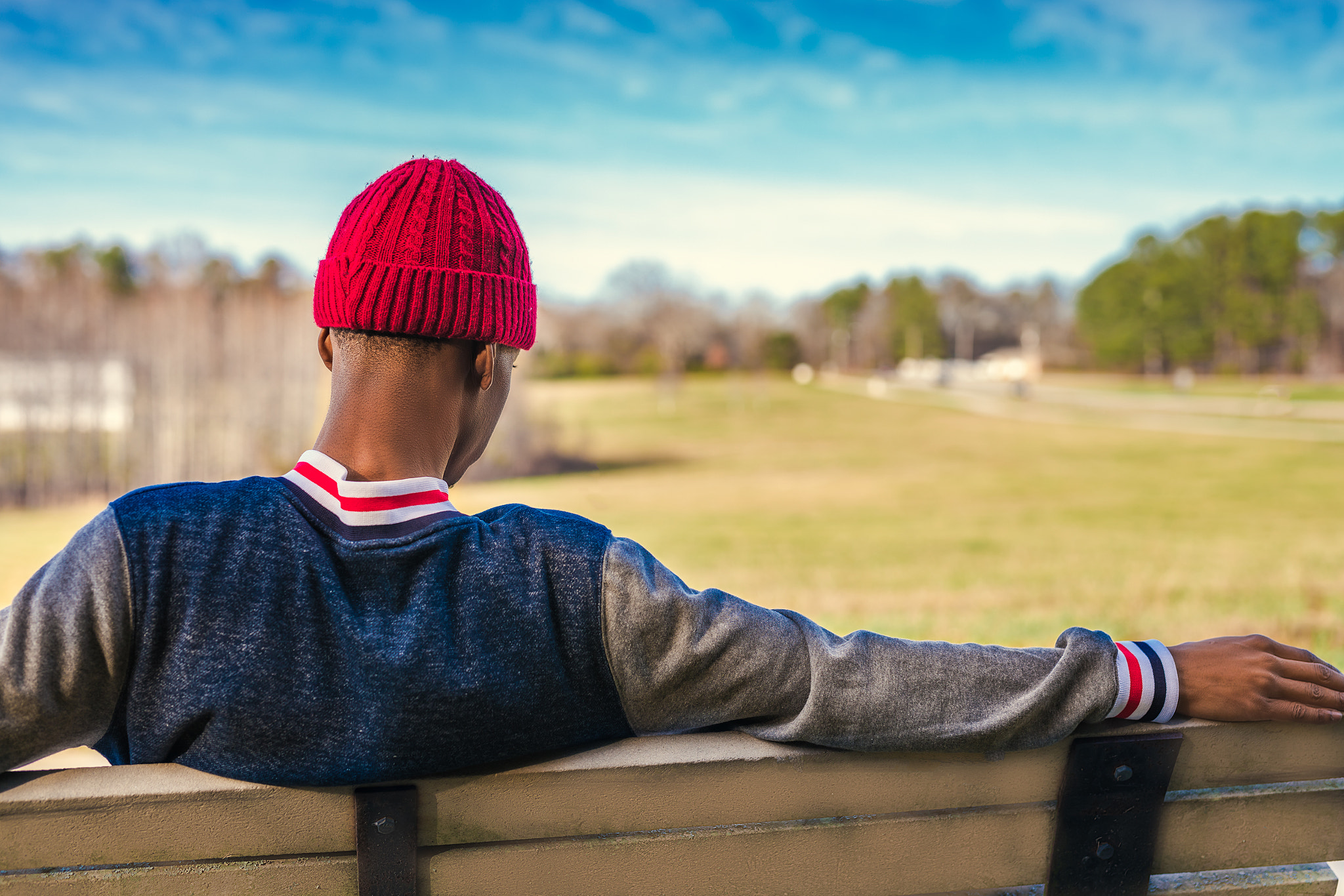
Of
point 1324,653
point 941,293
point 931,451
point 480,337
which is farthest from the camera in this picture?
point 941,293

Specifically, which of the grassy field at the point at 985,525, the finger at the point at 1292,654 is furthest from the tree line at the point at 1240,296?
the finger at the point at 1292,654

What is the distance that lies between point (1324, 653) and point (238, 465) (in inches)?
812

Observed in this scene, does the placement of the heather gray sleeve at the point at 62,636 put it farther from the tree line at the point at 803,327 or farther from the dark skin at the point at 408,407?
the tree line at the point at 803,327

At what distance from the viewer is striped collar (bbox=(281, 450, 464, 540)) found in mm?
1171

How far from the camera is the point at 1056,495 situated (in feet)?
70.1

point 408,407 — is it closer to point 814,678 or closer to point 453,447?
point 453,447

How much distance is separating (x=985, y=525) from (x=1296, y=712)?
16727 mm

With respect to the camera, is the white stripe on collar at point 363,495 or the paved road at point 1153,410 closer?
the white stripe on collar at point 363,495

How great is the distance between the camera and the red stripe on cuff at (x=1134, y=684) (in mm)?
1224

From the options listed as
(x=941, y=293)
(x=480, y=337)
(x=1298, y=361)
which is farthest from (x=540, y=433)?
(x=941, y=293)

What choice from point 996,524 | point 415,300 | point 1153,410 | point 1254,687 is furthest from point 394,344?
point 1153,410

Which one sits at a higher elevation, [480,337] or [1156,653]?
[480,337]

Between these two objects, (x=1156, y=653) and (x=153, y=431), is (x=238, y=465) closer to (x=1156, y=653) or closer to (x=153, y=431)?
(x=153, y=431)

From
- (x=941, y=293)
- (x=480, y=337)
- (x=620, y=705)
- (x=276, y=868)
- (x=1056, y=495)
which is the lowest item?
(x=1056, y=495)
